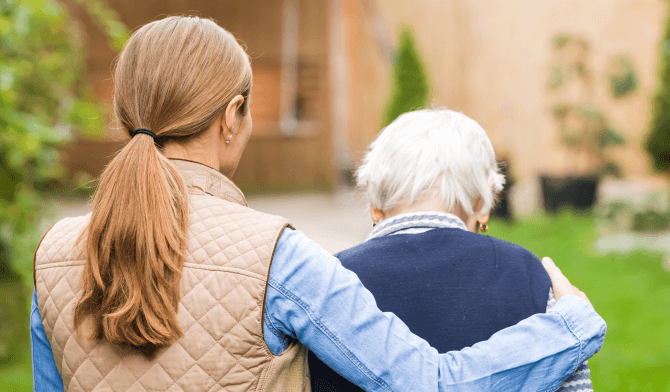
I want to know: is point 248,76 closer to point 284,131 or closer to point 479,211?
point 479,211

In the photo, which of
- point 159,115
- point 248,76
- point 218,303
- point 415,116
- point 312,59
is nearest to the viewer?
point 218,303

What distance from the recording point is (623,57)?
8.58 meters

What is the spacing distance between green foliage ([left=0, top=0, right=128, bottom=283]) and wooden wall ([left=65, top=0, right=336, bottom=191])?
7.34m

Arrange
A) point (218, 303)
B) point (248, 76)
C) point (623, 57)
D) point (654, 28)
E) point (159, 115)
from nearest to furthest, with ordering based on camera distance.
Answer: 1. point (218, 303)
2. point (159, 115)
3. point (248, 76)
4. point (623, 57)
5. point (654, 28)

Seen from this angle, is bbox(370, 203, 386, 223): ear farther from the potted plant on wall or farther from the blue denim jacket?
the potted plant on wall

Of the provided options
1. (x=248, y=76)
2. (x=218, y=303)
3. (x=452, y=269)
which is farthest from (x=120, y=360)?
(x=452, y=269)

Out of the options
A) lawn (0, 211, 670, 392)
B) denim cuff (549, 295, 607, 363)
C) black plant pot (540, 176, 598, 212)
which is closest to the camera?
denim cuff (549, 295, 607, 363)

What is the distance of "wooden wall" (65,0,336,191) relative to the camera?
11.0m

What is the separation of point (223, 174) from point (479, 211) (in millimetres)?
730

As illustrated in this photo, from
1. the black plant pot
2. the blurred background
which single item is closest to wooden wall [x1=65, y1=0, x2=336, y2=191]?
the blurred background

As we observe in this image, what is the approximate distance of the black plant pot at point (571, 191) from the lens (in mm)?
8422

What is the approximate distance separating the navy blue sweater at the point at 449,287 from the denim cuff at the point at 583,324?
0.44ft

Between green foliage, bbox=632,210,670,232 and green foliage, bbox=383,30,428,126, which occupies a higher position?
green foliage, bbox=383,30,428,126

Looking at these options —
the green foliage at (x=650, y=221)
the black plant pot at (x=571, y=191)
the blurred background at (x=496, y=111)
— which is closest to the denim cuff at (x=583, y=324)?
the blurred background at (x=496, y=111)
